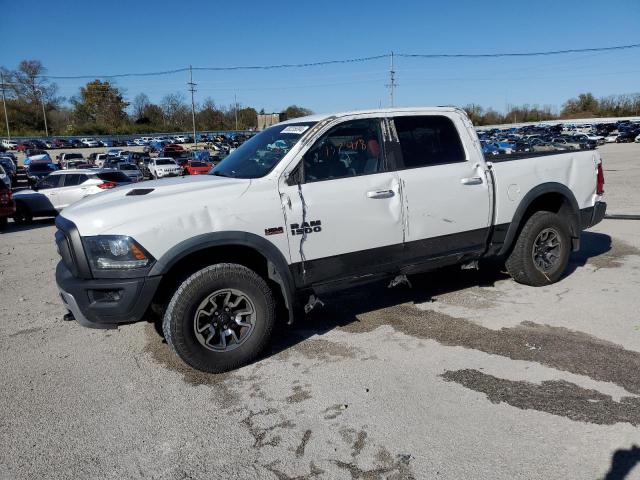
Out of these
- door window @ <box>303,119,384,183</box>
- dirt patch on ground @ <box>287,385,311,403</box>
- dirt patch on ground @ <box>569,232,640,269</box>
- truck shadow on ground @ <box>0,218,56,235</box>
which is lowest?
truck shadow on ground @ <box>0,218,56,235</box>

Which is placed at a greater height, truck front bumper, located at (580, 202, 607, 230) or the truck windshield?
the truck windshield

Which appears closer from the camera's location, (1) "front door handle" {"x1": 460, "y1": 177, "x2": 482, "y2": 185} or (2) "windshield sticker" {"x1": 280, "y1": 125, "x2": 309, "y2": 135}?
(2) "windshield sticker" {"x1": 280, "y1": 125, "x2": 309, "y2": 135}

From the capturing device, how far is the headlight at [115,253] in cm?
356

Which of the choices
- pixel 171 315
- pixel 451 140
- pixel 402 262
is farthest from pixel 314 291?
pixel 451 140

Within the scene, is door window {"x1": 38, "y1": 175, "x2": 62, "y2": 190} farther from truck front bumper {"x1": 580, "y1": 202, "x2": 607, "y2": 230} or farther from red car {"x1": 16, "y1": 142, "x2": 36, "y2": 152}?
red car {"x1": 16, "y1": 142, "x2": 36, "y2": 152}

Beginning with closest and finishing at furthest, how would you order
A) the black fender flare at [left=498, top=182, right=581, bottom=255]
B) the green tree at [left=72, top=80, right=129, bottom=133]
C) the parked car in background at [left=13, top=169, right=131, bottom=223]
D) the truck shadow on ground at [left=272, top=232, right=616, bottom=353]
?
the truck shadow on ground at [left=272, top=232, right=616, bottom=353] → the black fender flare at [left=498, top=182, right=581, bottom=255] → the parked car in background at [left=13, top=169, right=131, bottom=223] → the green tree at [left=72, top=80, right=129, bottom=133]

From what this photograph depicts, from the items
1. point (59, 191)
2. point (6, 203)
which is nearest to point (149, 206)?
point (6, 203)

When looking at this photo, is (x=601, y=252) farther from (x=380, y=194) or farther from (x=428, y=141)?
(x=380, y=194)

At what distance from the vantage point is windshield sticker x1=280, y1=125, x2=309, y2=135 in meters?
4.36

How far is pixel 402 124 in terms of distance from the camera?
Answer: 4.67m

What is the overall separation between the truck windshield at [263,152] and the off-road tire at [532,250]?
2.72 metres

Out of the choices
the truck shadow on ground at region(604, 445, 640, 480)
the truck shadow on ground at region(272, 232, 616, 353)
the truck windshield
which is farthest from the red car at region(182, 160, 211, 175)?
the truck shadow on ground at region(604, 445, 640, 480)

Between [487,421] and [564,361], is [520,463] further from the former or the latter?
[564,361]

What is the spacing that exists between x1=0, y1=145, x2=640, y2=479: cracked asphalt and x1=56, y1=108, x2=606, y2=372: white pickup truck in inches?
20.2
